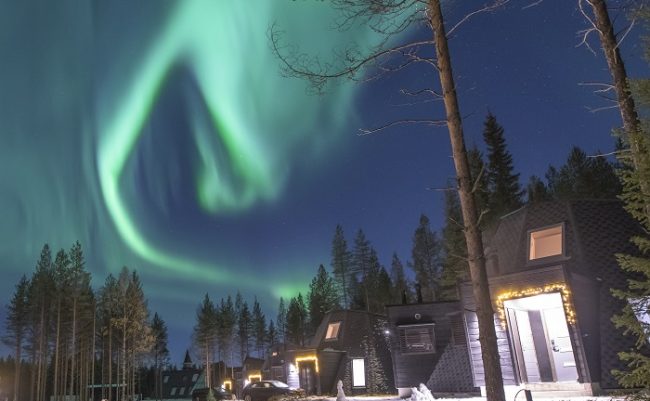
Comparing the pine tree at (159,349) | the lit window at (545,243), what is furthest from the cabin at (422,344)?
the pine tree at (159,349)

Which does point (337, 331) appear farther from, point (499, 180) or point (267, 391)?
point (499, 180)

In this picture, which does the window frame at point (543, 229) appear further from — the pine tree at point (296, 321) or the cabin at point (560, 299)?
the pine tree at point (296, 321)

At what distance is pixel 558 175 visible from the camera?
5891 centimetres

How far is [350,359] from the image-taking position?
34.9 m

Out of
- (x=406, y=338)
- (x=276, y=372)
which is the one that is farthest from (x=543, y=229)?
(x=276, y=372)

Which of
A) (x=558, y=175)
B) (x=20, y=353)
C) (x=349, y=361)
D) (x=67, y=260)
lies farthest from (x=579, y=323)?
(x=20, y=353)

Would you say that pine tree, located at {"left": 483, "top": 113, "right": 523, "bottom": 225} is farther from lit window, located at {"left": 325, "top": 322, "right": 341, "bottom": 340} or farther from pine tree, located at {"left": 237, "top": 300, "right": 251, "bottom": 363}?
pine tree, located at {"left": 237, "top": 300, "right": 251, "bottom": 363}

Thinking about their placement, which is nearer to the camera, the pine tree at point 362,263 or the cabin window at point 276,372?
the cabin window at point 276,372

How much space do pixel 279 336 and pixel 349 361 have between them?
60.9m

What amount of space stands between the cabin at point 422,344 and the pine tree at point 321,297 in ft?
138

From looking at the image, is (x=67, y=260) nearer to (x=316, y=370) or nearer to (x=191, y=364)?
(x=316, y=370)

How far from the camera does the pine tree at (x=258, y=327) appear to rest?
9100 cm

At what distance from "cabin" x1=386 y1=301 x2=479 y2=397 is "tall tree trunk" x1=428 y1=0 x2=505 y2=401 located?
18742 millimetres

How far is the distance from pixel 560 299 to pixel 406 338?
12132 millimetres
